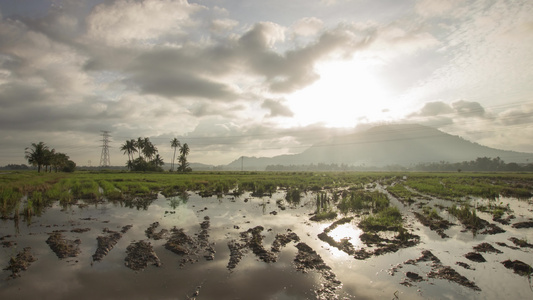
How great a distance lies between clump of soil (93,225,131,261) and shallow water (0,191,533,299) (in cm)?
27

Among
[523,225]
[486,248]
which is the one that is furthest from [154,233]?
[523,225]

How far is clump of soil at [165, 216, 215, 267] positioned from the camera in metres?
10.6

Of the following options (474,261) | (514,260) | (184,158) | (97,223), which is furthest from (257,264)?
(184,158)

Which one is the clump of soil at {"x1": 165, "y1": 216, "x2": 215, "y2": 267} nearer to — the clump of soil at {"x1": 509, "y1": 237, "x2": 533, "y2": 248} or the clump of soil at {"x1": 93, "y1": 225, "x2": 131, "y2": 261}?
the clump of soil at {"x1": 93, "y1": 225, "x2": 131, "y2": 261}

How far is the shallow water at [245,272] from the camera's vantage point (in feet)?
25.4

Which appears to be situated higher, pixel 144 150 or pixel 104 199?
pixel 144 150

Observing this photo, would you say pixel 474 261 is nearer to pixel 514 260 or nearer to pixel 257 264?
pixel 514 260

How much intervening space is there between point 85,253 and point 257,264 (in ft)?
24.6

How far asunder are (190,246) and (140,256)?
217cm

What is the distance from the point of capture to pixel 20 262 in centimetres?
952

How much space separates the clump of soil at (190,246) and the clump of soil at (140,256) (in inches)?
33.3

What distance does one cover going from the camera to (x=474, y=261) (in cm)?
1036

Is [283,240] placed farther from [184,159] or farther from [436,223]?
[184,159]

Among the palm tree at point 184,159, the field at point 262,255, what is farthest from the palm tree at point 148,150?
the field at point 262,255
